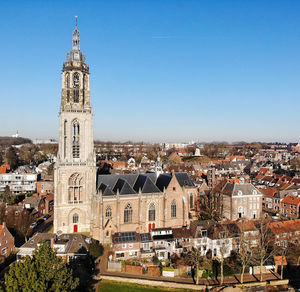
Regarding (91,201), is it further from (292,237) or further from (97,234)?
(292,237)

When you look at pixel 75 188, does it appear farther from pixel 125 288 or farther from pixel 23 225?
pixel 125 288

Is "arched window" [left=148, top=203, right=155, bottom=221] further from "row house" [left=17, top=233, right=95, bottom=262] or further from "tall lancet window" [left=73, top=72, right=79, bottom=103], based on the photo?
"tall lancet window" [left=73, top=72, right=79, bottom=103]

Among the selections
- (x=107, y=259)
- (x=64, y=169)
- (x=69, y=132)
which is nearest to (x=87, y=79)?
(x=69, y=132)

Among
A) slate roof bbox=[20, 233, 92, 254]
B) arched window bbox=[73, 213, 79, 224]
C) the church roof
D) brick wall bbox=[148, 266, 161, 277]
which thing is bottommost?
brick wall bbox=[148, 266, 161, 277]

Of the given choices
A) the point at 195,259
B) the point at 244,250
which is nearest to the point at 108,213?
the point at 195,259

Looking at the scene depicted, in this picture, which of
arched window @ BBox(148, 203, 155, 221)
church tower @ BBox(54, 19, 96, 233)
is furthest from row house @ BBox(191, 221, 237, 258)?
church tower @ BBox(54, 19, 96, 233)

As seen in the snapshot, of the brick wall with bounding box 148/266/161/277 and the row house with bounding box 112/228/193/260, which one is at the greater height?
the row house with bounding box 112/228/193/260
